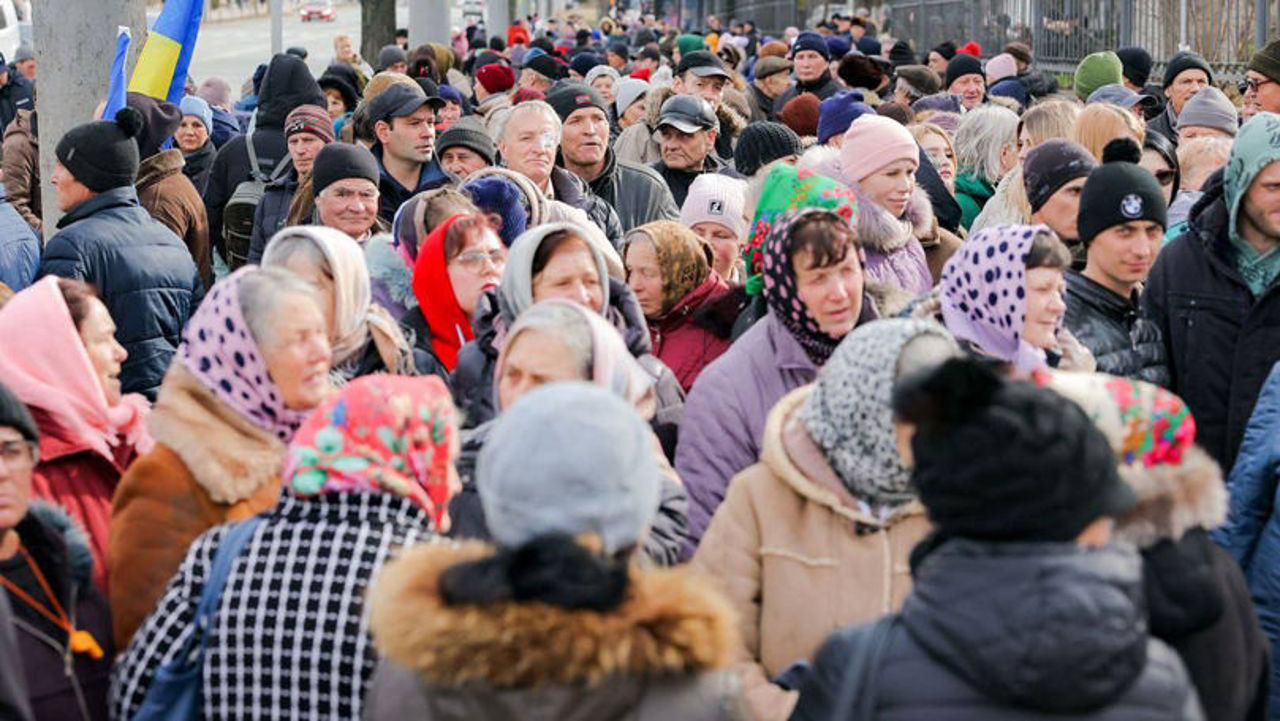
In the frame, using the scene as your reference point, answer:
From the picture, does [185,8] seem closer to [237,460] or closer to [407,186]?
[407,186]

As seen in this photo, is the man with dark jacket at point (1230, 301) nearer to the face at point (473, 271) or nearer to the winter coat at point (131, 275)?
the face at point (473, 271)

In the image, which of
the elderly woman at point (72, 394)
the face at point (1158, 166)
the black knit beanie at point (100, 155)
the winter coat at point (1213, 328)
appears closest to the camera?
the elderly woman at point (72, 394)

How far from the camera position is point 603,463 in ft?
9.46

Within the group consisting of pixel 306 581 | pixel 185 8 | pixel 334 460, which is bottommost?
pixel 306 581

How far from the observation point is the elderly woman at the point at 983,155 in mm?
9039

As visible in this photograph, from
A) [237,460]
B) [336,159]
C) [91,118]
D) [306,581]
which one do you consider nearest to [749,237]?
[336,159]

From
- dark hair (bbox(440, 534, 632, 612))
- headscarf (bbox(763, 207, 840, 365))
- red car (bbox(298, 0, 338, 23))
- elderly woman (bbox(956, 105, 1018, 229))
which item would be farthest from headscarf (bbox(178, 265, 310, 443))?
red car (bbox(298, 0, 338, 23))

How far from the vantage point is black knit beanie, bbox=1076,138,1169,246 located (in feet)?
19.0

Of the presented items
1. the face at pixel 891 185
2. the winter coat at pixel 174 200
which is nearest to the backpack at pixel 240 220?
the winter coat at pixel 174 200

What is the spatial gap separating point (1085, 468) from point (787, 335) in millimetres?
2256

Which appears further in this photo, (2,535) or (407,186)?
(407,186)

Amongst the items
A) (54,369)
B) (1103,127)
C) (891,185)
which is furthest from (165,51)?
(54,369)

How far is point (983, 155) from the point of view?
29.9 ft

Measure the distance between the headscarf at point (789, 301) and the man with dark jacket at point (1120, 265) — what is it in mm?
1076
